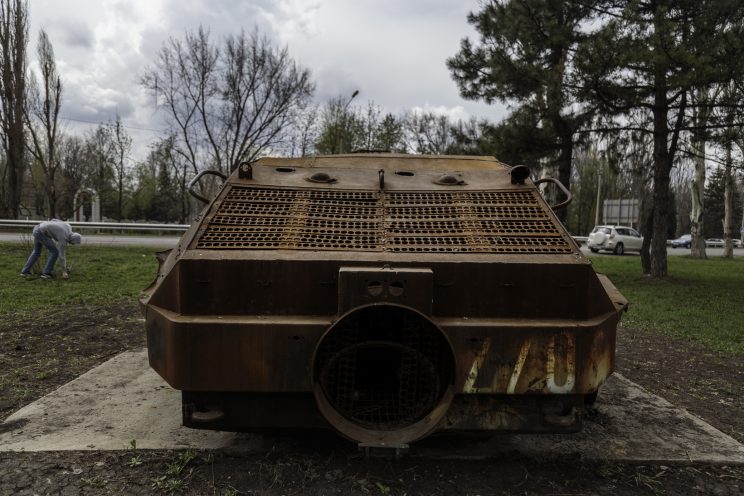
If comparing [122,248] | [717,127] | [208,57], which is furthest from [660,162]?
[208,57]

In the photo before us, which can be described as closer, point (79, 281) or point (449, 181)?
point (449, 181)

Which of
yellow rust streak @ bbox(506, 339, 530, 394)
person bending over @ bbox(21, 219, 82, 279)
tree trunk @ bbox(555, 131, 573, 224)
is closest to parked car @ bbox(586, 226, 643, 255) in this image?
tree trunk @ bbox(555, 131, 573, 224)

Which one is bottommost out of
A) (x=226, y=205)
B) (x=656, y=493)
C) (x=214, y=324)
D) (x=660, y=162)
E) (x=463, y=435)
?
(x=656, y=493)

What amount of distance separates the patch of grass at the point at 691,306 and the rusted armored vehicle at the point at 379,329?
4.89m

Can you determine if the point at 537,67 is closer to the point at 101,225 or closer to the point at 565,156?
the point at 565,156

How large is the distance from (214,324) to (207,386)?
11.8 inches

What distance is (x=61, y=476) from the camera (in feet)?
9.47

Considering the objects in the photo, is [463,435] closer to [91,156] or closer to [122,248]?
[122,248]

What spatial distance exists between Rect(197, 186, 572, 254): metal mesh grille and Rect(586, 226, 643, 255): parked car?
25.0m

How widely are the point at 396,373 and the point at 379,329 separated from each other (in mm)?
243

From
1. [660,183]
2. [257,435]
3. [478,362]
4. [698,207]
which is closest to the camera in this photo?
[478,362]

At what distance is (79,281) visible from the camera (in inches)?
416

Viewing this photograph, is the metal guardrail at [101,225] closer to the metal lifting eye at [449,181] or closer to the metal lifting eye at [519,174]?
the metal lifting eye at [449,181]

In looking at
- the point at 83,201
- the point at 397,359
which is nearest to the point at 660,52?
the point at 397,359
